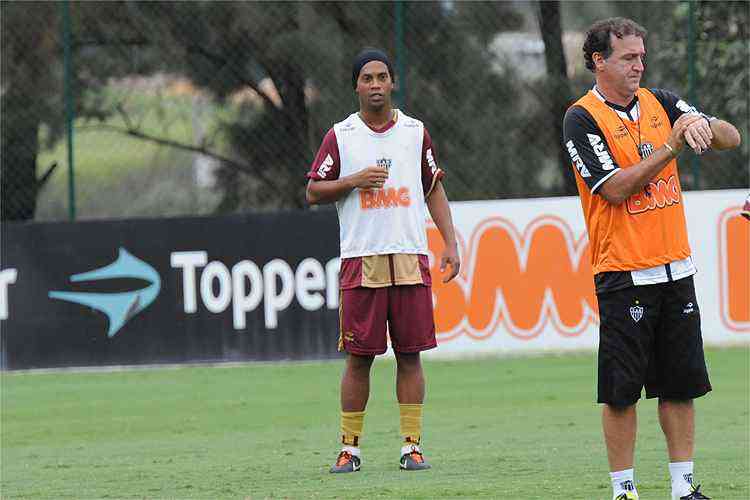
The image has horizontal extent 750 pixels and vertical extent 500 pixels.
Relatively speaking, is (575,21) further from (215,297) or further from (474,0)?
(215,297)

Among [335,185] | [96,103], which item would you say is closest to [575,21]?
[96,103]

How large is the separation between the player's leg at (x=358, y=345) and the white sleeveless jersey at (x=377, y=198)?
23 cm

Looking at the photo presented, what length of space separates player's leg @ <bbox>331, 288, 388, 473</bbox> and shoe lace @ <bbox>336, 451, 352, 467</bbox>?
0.03 m

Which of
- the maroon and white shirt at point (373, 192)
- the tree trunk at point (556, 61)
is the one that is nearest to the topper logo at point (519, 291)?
the tree trunk at point (556, 61)

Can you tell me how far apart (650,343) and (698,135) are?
82cm

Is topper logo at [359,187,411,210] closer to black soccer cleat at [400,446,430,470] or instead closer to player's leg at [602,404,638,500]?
black soccer cleat at [400,446,430,470]

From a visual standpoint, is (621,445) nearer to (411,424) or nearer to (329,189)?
(411,424)

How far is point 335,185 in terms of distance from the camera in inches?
302

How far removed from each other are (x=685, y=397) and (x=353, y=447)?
2.12 meters

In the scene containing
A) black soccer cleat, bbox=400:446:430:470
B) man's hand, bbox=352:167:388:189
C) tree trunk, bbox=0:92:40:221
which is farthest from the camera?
tree trunk, bbox=0:92:40:221

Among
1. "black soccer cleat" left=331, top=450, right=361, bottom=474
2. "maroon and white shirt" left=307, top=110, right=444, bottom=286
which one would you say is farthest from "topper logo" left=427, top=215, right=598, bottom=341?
"black soccer cleat" left=331, top=450, right=361, bottom=474

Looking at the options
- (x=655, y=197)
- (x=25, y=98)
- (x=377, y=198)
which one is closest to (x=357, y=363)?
(x=377, y=198)

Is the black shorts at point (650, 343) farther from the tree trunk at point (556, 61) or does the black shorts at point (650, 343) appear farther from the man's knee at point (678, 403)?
the tree trunk at point (556, 61)

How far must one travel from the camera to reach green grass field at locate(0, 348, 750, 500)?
7.05 m
